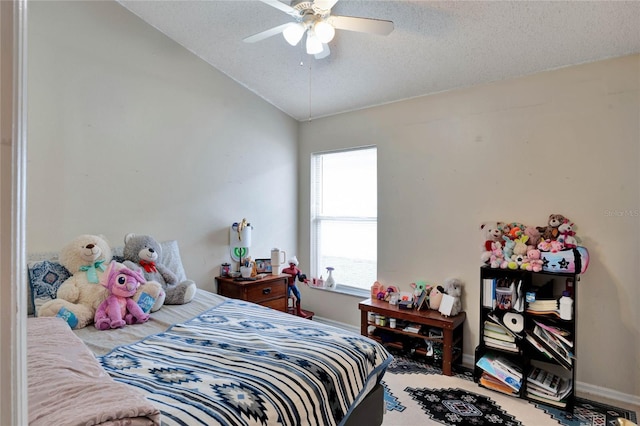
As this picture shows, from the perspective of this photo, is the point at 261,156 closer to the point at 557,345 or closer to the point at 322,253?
the point at 322,253

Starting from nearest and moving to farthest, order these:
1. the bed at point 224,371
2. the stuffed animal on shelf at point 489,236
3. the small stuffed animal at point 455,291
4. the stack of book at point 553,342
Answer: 1. the bed at point 224,371
2. the stack of book at point 553,342
3. the stuffed animal on shelf at point 489,236
4. the small stuffed animal at point 455,291

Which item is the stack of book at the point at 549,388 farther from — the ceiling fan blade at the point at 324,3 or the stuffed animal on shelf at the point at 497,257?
the ceiling fan blade at the point at 324,3

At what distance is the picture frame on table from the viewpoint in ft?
11.2

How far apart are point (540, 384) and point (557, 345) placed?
0.31 m

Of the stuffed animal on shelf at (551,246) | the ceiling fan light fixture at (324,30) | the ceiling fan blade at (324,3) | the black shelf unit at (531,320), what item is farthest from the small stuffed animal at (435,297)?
the ceiling fan blade at (324,3)

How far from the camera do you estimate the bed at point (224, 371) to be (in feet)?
3.42

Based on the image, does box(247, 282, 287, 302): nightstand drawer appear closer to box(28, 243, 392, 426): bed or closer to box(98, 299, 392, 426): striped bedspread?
box(28, 243, 392, 426): bed

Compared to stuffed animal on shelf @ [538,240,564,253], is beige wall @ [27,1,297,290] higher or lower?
higher

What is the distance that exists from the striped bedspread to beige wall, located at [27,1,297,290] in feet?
4.00

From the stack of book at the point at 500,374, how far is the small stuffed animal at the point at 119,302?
7.70 feet

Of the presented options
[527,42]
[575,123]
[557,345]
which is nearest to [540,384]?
[557,345]

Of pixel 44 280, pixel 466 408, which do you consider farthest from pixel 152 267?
pixel 466 408

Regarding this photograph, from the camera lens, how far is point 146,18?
2680 millimetres

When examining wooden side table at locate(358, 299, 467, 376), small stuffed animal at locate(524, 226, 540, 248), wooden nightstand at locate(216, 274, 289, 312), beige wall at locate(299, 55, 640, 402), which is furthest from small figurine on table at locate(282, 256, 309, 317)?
small stuffed animal at locate(524, 226, 540, 248)
